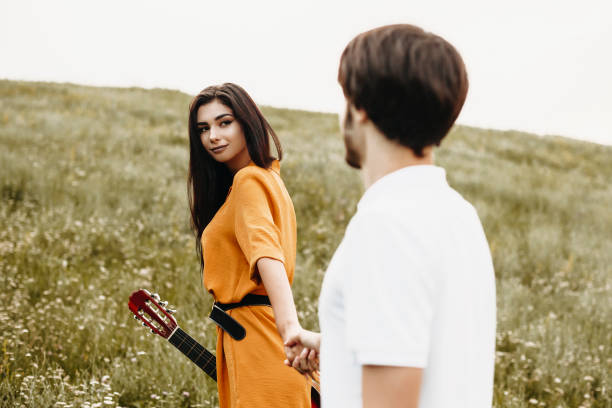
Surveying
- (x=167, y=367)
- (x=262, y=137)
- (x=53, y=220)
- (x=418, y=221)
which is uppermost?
(x=262, y=137)

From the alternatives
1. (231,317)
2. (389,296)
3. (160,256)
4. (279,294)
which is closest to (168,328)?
(231,317)

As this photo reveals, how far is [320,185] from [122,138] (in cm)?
462

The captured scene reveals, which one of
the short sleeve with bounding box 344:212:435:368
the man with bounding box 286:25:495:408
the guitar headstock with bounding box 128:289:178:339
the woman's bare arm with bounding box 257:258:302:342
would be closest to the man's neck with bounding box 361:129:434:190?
the man with bounding box 286:25:495:408

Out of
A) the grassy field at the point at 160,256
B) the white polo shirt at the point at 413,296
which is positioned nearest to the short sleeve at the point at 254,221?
the white polo shirt at the point at 413,296

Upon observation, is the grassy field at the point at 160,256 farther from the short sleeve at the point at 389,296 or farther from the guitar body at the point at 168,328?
the short sleeve at the point at 389,296

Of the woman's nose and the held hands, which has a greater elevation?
the woman's nose

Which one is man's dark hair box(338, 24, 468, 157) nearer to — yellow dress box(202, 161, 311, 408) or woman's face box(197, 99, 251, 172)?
yellow dress box(202, 161, 311, 408)

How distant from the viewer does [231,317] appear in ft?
7.78

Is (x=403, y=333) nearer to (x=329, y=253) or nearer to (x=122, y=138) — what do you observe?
(x=329, y=253)

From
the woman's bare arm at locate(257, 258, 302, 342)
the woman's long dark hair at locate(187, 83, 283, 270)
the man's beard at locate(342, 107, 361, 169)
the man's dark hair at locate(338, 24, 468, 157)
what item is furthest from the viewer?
the woman's long dark hair at locate(187, 83, 283, 270)

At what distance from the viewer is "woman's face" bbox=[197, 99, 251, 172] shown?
2656 mm

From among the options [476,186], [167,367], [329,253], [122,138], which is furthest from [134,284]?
[476,186]

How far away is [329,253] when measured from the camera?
7.42 metres

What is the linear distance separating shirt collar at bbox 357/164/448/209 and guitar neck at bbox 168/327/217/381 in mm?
1673
